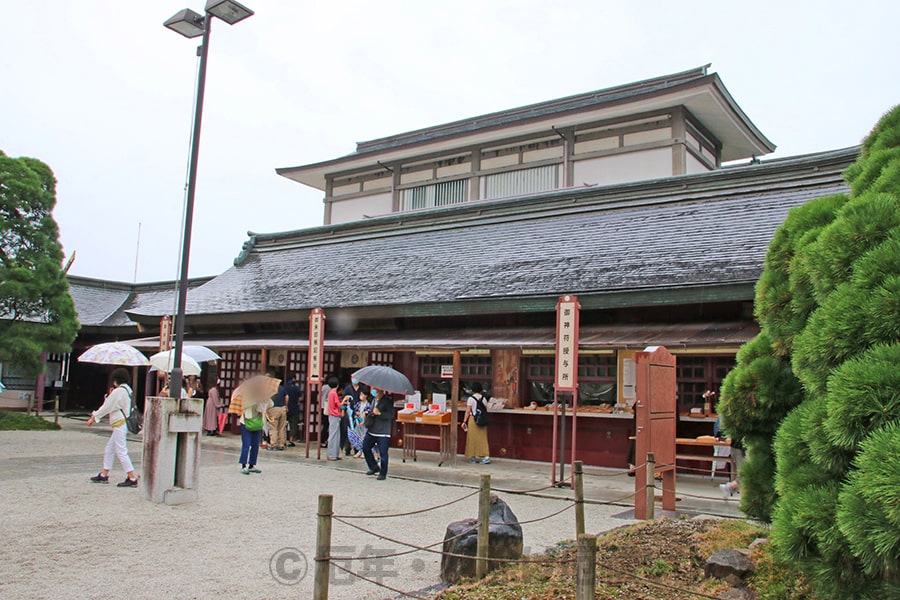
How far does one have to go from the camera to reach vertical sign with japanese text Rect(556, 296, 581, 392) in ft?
33.6

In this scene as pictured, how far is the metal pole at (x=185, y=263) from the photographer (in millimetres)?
8672

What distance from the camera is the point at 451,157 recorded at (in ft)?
70.4

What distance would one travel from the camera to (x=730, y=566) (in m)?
4.93

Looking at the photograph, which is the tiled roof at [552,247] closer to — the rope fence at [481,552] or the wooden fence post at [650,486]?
the wooden fence post at [650,486]

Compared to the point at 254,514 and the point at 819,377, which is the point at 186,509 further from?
the point at 819,377

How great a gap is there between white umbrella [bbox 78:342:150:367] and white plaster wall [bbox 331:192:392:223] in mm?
8909

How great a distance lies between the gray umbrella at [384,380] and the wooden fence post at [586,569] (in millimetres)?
7983

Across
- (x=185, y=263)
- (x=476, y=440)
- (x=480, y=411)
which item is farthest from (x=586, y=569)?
(x=476, y=440)

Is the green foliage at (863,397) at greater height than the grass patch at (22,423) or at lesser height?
greater

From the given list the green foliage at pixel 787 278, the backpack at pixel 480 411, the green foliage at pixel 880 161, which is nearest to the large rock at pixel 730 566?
the green foliage at pixel 787 278

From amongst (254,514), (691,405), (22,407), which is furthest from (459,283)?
(22,407)

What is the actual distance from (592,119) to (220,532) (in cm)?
1483

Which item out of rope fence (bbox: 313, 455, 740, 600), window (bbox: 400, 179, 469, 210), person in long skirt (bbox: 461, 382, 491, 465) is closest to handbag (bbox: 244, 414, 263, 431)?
person in long skirt (bbox: 461, 382, 491, 465)

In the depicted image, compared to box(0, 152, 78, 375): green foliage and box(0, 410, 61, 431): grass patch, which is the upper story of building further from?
box(0, 410, 61, 431): grass patch
